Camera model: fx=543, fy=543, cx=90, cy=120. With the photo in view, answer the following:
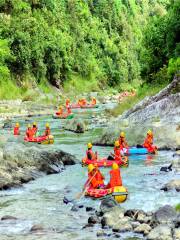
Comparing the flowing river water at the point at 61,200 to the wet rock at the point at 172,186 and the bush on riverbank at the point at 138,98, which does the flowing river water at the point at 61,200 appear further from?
the bush on riverbank at the point at 138,98

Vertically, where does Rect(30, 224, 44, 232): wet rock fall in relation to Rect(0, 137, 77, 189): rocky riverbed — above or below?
below

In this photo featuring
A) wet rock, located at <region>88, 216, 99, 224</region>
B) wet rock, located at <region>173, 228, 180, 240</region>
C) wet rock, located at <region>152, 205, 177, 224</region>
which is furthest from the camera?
wet rock, located at <region>88, 216, 99, 224</region>

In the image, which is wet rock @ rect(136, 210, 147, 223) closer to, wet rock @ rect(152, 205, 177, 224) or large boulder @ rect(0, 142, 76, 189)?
wet rock @ rect(152, 205, 177, 224)

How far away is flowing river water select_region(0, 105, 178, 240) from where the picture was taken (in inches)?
551

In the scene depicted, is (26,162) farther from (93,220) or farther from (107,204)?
(93,220)

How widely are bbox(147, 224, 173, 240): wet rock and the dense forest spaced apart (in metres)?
26.7

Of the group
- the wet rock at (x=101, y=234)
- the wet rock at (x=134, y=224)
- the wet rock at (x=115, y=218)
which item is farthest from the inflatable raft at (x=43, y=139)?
the wet rock at (x=101, y=234)

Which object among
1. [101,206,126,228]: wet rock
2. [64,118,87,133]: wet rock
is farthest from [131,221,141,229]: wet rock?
[64,118,87,133]: wet rock

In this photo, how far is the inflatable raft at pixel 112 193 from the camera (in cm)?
1692

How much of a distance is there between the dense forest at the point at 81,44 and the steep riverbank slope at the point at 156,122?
13.4 ft

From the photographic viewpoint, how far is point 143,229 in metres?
13.4

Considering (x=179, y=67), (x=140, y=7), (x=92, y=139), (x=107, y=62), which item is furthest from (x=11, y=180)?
(x=140, y=7)

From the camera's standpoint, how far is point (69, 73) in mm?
77062

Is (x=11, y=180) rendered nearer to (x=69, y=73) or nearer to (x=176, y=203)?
(x=176, y=203)
